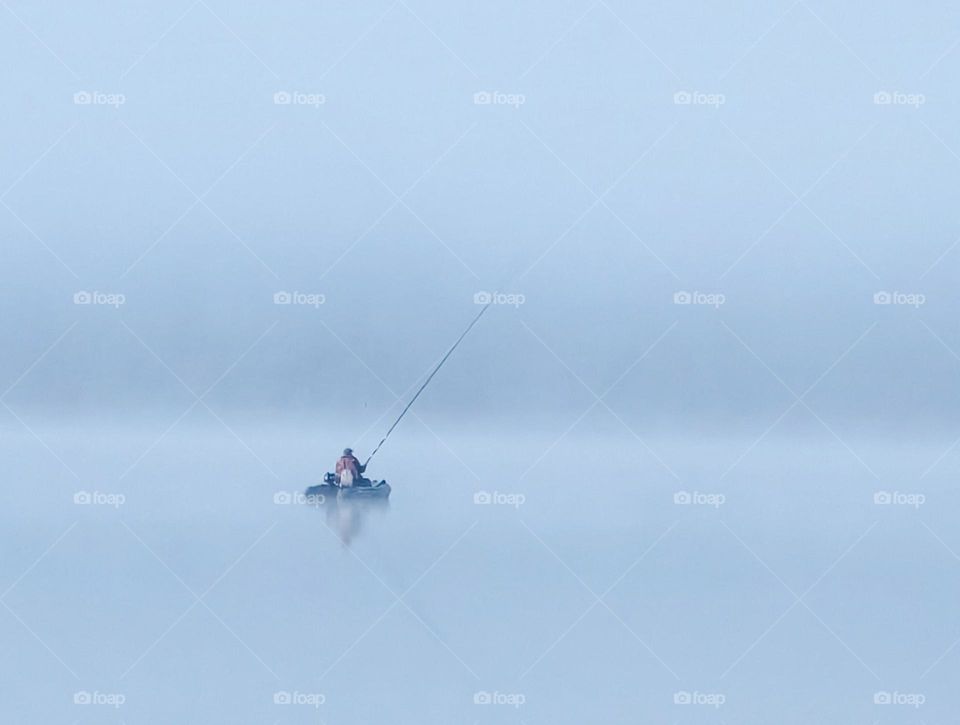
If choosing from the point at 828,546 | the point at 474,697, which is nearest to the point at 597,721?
the point at 474,697

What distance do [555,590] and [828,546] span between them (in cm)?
184

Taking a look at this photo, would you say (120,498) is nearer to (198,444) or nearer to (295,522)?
(295,522)

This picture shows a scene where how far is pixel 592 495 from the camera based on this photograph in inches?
341
